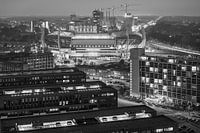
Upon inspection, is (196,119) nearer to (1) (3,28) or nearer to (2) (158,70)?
(2) (158,70)

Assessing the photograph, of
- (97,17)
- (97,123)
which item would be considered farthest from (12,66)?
(97,17)

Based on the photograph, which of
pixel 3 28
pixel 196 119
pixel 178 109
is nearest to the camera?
pixel 196 119

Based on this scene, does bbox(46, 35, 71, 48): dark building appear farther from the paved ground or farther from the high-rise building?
the paved ground

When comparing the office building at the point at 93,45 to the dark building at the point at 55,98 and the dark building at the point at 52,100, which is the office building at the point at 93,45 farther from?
the dark building at the point at 52,100

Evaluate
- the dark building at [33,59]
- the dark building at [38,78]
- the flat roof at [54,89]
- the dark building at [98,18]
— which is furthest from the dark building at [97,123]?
the dark building at [98,18]

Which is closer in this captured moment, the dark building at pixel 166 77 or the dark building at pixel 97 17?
the dark building at pixel 166 77

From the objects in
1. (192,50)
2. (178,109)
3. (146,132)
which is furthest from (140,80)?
(192,50)
